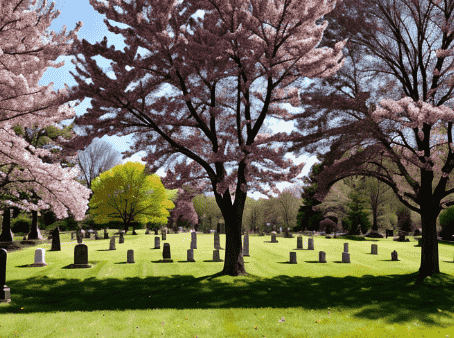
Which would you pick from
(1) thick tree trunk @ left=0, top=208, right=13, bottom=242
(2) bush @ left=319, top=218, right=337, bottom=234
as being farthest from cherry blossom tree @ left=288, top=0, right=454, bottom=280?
(2) bush @ left=319, top=218, right=337, bottom=234

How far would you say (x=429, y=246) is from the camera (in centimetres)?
1380

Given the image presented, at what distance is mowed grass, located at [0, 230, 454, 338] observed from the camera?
794 centimetres

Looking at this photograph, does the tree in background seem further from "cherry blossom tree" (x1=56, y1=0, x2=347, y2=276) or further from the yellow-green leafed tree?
"cherry blossom tree" (x1=56, y1=0, x2=347, y2=276)

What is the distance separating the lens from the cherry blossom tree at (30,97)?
11.2 meters

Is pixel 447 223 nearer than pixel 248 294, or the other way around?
pixel 248 294

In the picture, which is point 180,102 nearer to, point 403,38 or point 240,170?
point 240,170

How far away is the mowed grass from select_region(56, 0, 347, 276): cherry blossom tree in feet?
8.87

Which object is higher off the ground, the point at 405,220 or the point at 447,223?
the point at 447,223

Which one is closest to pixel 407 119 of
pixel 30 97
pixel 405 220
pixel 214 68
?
pixel 214 68

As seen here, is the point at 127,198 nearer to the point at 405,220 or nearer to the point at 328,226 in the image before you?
the point at 328,226

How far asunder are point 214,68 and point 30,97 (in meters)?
6.74

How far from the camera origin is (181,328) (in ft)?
26.1

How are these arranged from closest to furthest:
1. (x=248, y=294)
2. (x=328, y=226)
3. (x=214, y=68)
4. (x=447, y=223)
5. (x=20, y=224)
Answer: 1. (x=248, y=294)
2. (x=214, y=68)
3. (x=447, y=223)
4. (x=20, y=224)
5. (x=328, y=226)

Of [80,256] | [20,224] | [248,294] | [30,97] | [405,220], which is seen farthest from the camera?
[405,220]
